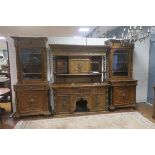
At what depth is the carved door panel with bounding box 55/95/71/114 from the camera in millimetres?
3555

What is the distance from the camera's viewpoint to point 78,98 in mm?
3627

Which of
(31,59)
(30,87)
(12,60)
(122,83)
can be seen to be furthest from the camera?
(122,83)

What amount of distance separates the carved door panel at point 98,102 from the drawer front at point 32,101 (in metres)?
1.19

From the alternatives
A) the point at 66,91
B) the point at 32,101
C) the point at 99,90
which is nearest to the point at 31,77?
the point at 32,101

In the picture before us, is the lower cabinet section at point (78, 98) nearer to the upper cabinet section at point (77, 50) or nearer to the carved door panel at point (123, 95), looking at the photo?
the carved door panel at point (123, 95)

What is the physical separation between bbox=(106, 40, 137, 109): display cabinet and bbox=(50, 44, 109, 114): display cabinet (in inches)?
7.8

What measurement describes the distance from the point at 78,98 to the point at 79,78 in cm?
64

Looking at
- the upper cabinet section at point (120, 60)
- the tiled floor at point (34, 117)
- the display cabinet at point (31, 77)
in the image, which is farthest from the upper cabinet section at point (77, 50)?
the tiled floor at point (34, 117)

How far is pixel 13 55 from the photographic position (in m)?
3.65

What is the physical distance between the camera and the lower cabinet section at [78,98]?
3549 mm

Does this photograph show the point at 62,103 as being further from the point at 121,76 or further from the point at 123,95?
the point at 121,76
